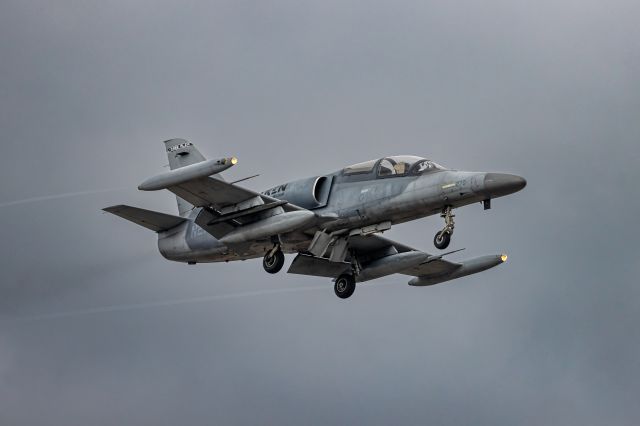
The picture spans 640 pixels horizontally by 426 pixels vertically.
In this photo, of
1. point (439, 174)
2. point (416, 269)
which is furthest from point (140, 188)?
point (416, 269)

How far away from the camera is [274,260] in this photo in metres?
38.2

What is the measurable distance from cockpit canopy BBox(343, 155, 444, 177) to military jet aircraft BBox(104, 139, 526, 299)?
A: 0.03 meters

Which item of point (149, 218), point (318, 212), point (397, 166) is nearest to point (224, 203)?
point (318, 212)

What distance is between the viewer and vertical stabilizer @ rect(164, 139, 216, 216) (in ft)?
136

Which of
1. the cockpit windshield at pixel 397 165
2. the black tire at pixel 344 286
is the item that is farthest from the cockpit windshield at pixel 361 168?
the black tire at pixel 344 286

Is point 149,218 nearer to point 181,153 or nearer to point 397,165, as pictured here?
point 181,153

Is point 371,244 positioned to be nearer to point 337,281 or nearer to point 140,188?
point 337,281

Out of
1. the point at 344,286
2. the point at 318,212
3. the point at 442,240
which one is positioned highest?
the point at 318,212

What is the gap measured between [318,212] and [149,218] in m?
6.07

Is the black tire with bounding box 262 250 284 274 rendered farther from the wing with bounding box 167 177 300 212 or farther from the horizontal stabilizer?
the horizontal stabilizer

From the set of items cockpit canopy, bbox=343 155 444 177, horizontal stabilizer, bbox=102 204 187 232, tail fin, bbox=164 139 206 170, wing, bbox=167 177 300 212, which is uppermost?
tail fin, bbox=164 139 206 170

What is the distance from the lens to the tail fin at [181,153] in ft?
136

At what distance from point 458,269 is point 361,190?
7.08m

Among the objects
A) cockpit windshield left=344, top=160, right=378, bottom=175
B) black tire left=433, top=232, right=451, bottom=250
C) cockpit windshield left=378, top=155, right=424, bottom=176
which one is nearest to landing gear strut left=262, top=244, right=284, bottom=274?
cockpit windshield left=344, top=160, right=378, bottom=175
